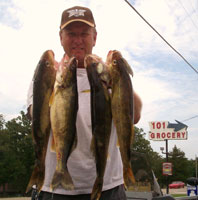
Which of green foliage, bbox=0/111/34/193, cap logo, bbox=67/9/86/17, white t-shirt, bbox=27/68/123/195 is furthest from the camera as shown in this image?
green foliage, bbox=0/111/34/193

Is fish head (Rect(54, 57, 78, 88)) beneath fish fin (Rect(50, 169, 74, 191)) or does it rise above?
above

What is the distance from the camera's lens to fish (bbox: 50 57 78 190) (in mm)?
2387

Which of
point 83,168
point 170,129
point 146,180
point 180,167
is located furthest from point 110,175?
point 180,167

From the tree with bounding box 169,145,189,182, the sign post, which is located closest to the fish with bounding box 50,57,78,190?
the sign post

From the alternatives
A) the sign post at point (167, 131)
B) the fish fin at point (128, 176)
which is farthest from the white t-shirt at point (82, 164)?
the sign post at point (167, 131)

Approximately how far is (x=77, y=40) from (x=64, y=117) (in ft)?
3.81

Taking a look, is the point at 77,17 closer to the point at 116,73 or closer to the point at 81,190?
the point at 116,73

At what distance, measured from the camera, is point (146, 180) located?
18.6 feet

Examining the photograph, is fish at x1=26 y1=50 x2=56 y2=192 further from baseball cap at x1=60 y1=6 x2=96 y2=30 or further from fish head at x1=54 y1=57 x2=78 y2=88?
baseball cap at x1=60 y1=6 x2=96 y2=30

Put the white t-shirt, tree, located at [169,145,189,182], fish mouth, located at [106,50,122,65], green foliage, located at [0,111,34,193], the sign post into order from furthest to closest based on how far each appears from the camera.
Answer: tree, located at [169,145,189,182], green foliage, located at [0,111,34,193], the sign post, the white t-shirt, fish mouth, located at [106,50,122,65]

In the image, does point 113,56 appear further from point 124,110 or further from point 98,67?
point 124,110

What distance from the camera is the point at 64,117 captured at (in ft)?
7.84

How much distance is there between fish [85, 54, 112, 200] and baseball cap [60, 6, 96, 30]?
979 millimetres

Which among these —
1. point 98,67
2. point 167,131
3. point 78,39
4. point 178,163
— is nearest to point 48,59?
point 98,67
